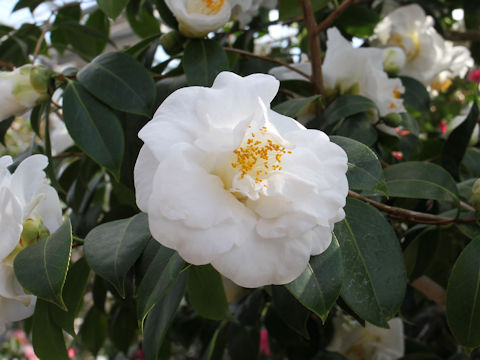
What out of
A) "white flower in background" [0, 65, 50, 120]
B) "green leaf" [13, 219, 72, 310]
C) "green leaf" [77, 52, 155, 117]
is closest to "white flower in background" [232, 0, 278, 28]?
"green leaf" [77, 52, 155, 117]

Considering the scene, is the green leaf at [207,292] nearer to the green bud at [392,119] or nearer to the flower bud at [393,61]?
the green bud at [392,119]

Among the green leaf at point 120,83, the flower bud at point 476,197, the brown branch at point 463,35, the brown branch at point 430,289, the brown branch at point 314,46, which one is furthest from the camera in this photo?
the brown branch at point 463,35

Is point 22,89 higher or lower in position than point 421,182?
higher

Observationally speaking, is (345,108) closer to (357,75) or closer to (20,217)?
(357,75)

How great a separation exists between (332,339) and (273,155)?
2.88 ft

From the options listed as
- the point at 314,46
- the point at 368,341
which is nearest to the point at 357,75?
the point at 314,46

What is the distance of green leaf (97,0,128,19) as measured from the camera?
2.51 ft

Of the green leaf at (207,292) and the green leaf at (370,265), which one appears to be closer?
the green leaf at (370,265)

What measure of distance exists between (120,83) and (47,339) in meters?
0.40

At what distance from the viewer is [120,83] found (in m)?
0.82

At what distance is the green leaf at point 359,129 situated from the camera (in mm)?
875

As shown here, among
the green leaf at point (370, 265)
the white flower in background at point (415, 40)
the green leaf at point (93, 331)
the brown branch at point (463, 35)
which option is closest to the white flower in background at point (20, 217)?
the green leaf at point (370, 265)

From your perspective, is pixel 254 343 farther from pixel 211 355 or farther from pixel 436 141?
pixel 436 141

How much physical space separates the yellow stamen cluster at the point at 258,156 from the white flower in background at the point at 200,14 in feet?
1.33
